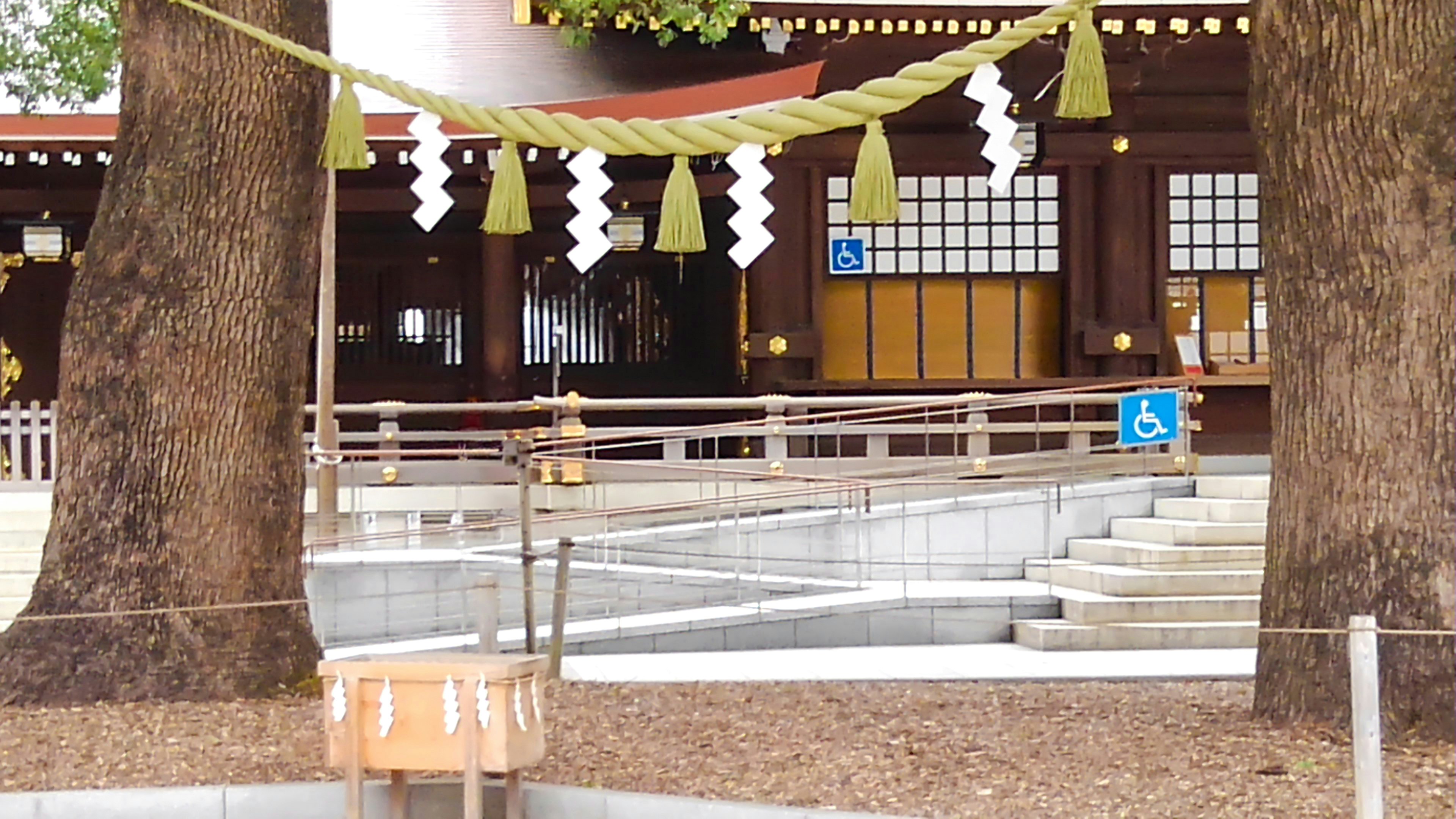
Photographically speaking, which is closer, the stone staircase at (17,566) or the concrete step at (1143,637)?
the concrete step at (1143,637)

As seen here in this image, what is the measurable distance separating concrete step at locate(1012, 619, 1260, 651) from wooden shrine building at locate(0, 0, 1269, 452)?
212 inches

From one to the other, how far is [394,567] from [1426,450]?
763 centimetres

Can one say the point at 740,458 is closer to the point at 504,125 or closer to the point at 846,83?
the point at 846,83

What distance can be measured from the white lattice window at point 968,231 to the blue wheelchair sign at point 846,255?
0.30 ft

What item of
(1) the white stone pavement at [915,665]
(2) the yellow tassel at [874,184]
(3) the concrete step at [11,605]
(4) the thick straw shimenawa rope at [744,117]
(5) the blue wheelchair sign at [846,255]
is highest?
(5) the blue wheelchair sign at [846,255]

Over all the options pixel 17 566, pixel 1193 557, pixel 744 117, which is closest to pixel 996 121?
pixel 744 117

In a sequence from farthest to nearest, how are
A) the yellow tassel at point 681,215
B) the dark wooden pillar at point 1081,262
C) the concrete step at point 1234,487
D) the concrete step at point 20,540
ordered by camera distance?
1. the dark wooden pillar at point 1081,262
2. the concrete step at point 20,540
3. the concrete step at point 1234,487
4. the yellow tassel at point 681,215

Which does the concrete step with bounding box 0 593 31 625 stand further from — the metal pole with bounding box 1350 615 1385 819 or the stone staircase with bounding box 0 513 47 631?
the metal pole with bounding box 1350 615 1385 819

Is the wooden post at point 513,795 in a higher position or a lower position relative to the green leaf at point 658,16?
lower

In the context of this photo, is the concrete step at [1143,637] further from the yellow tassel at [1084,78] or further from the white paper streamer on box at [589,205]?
the yellow tassel at [1084,78]

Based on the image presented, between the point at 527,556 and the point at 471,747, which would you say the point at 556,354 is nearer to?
the point at 527,556

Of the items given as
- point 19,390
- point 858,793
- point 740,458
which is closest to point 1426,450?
point 858,793

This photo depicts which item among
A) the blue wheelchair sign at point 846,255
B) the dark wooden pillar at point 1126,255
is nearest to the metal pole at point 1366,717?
the dark wooden pillar at point 1126,255

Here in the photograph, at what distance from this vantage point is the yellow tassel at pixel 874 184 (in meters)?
6.95
